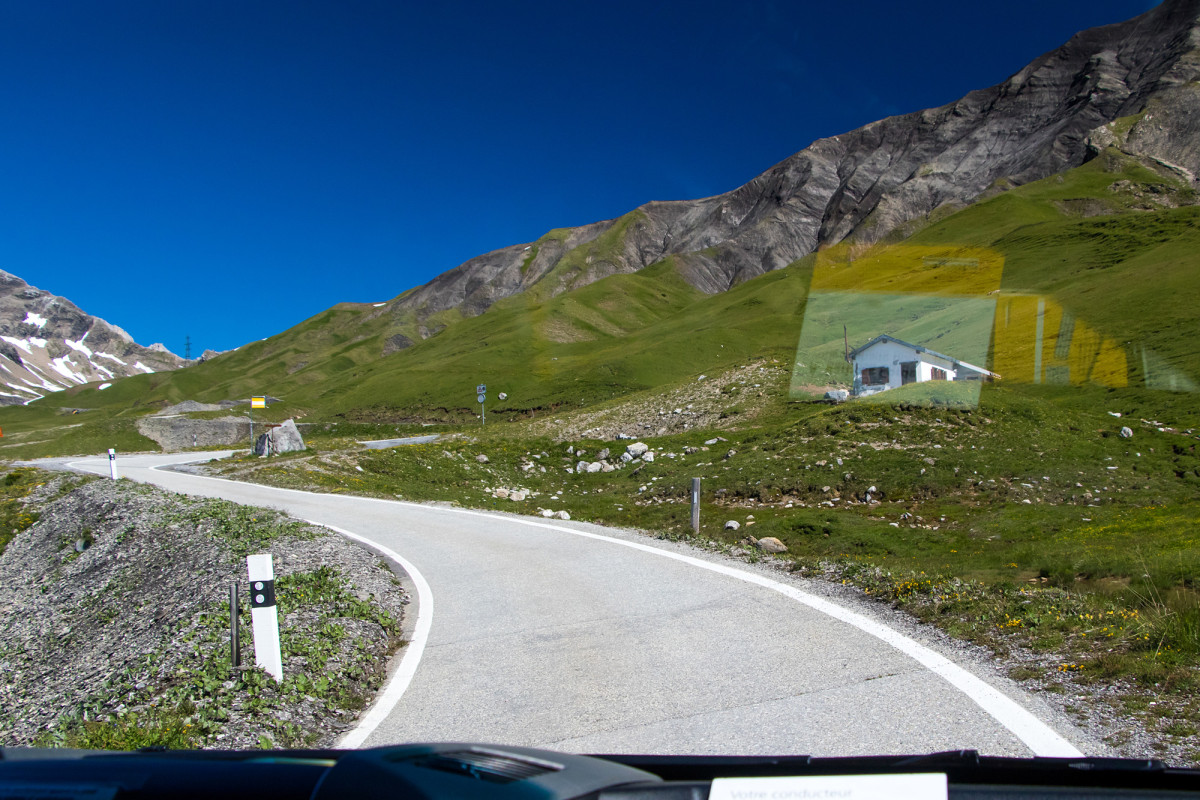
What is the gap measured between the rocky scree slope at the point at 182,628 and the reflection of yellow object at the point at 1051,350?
4825 centimetres

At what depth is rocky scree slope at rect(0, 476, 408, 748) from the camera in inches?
232

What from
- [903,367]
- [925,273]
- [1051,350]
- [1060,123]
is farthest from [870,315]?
[1060,123]

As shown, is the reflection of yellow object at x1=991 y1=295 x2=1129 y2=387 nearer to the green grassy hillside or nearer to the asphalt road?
the green grassy hillside

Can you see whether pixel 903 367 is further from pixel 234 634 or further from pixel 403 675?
pixel 234 634

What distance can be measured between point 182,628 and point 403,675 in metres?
4.06

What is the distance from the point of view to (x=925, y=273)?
3211 inches

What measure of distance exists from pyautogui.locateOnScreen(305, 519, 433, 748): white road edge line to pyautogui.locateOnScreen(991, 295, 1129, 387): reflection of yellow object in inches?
1864

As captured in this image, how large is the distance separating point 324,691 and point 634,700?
2.86 m

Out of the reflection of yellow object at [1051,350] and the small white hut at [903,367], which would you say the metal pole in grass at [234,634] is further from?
the reflection of yellow object at [1051,350]

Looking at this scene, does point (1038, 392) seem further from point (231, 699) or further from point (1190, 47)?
point (1190, 47)

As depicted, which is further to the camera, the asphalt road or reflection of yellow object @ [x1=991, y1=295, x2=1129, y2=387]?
reflection of yellow object @ [x1=991, y1=295, x2=1129, y2=387]

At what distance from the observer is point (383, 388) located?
112 meters

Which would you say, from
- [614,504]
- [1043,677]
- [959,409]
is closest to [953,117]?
[959,409]

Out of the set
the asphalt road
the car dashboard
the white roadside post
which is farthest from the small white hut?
the car dashboard
